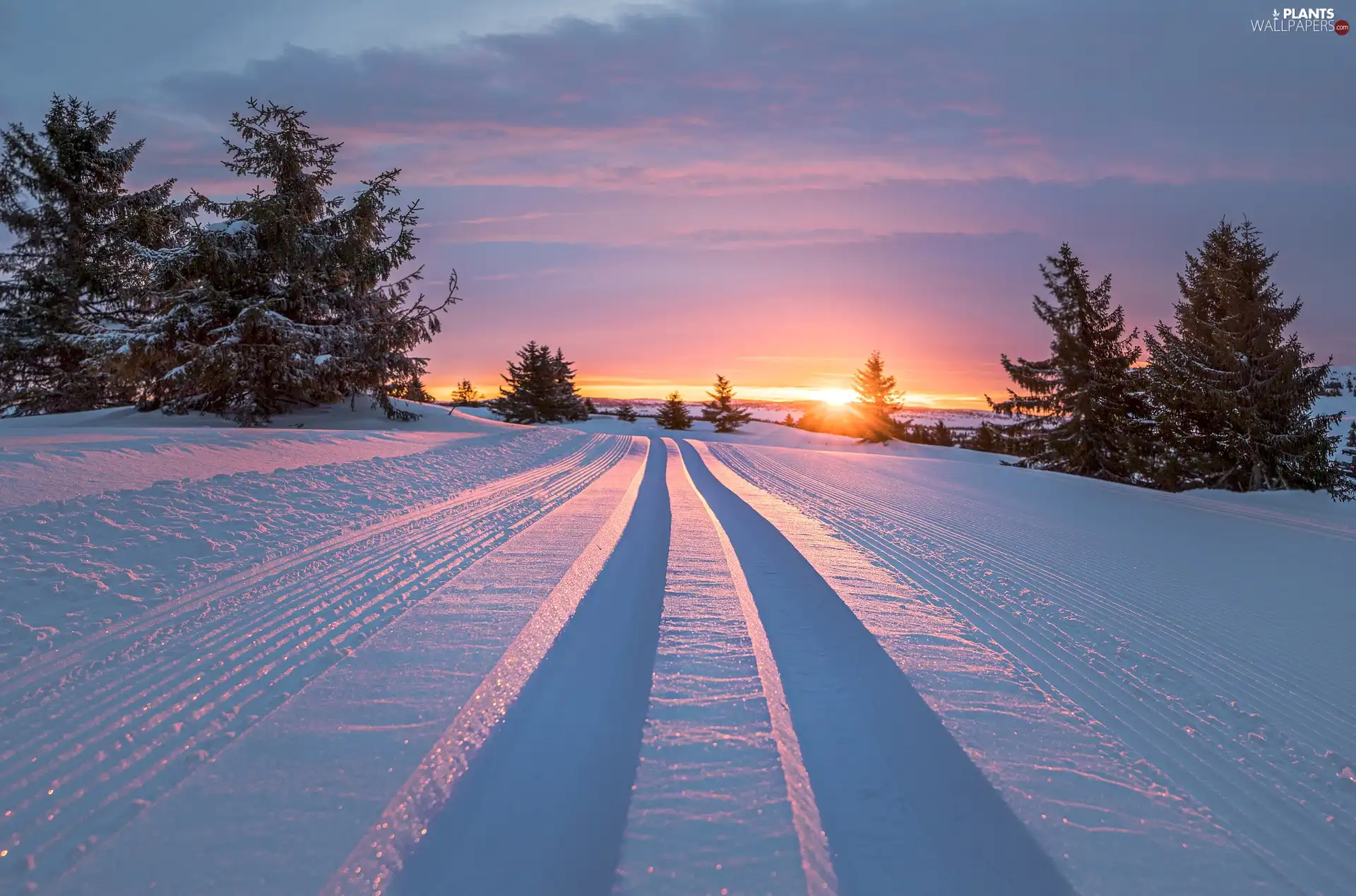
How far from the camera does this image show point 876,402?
1618 inches

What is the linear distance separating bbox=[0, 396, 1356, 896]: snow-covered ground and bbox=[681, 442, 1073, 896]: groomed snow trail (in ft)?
0.05

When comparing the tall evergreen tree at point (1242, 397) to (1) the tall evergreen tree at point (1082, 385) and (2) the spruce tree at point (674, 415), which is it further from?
(2) the spruce tree at point (674, 415)

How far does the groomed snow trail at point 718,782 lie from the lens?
1867 mm

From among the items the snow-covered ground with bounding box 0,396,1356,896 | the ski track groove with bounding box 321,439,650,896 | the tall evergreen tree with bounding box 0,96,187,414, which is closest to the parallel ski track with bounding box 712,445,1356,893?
the snow-covered ground with bounding box 0,396,1356,896

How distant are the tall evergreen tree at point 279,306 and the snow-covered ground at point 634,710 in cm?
1213

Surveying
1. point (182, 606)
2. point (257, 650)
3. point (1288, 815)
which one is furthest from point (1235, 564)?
point (182, 606)

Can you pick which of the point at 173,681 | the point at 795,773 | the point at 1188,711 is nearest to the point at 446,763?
the point at 795,773

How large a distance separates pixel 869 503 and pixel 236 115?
23394mm

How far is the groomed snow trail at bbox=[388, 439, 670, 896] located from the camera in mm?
1849

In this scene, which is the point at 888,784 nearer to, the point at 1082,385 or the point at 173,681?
the point at 173,681

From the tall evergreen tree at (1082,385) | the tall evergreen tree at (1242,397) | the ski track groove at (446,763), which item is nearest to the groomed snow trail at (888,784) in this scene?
the ski track groove at (446,763)

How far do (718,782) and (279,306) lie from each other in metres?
22.0

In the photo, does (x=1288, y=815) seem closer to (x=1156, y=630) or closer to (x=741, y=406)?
(x=1156, y=630)

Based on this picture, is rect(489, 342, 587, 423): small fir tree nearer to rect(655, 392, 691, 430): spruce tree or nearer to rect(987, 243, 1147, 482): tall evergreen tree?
rect(655, 392, 691, 430): spruce tree
